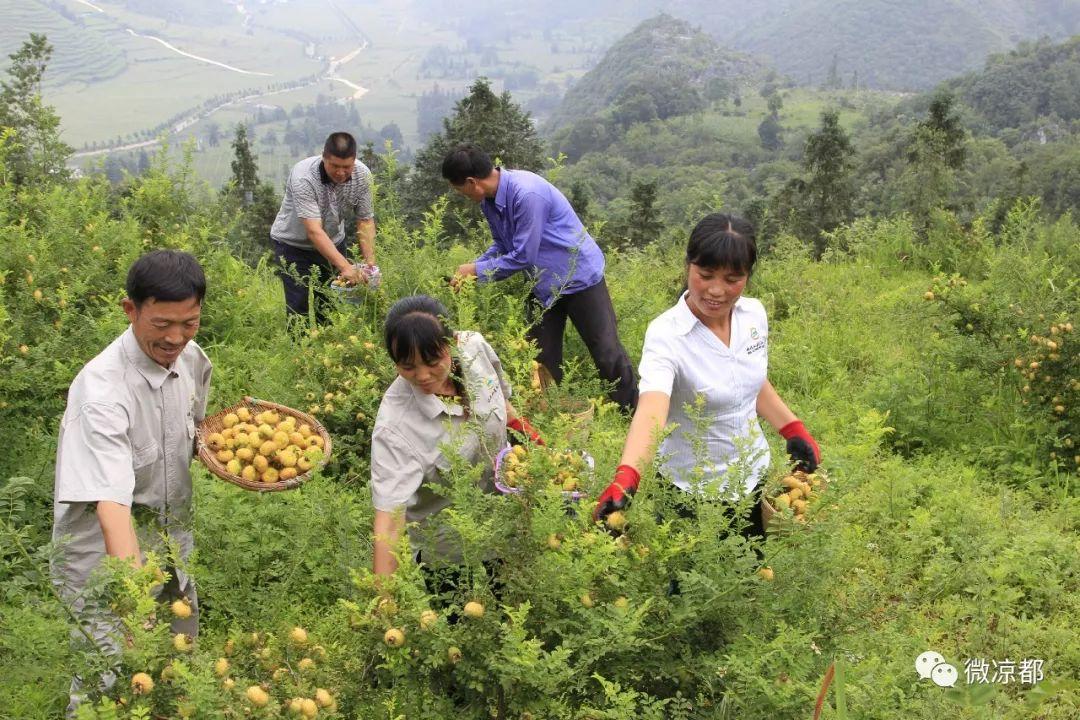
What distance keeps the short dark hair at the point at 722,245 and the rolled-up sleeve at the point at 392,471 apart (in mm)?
1030

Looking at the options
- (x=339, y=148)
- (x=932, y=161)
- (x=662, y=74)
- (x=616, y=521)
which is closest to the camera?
(x=616, y=521)

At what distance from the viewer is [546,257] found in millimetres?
4844

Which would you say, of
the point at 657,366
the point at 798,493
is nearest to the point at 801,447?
the point at 798,493

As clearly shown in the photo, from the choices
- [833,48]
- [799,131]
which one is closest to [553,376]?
[799,131]

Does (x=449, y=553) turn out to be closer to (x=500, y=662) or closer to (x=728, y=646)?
(x=500, y=662)

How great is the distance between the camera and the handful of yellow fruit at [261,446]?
9.68ft

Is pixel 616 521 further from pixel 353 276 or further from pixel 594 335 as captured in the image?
pixel 353 276

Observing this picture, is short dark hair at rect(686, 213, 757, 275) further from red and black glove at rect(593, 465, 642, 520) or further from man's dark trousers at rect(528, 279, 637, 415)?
man's dark trousers at rect(528, 279, 637, 415)

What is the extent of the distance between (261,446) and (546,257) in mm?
2232

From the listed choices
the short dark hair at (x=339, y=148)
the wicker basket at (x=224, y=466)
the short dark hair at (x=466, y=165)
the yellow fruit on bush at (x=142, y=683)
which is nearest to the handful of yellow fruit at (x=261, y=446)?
the wicker basket at (x=224, y=466)

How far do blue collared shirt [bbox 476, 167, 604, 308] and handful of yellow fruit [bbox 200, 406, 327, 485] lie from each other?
1.70 m

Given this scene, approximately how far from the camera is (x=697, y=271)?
2.60 meters

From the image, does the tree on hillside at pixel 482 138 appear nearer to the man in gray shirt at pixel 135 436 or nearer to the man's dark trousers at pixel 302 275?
the man's dark trousers at pixel 302 275

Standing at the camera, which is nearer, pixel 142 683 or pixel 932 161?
pixel 142 683
